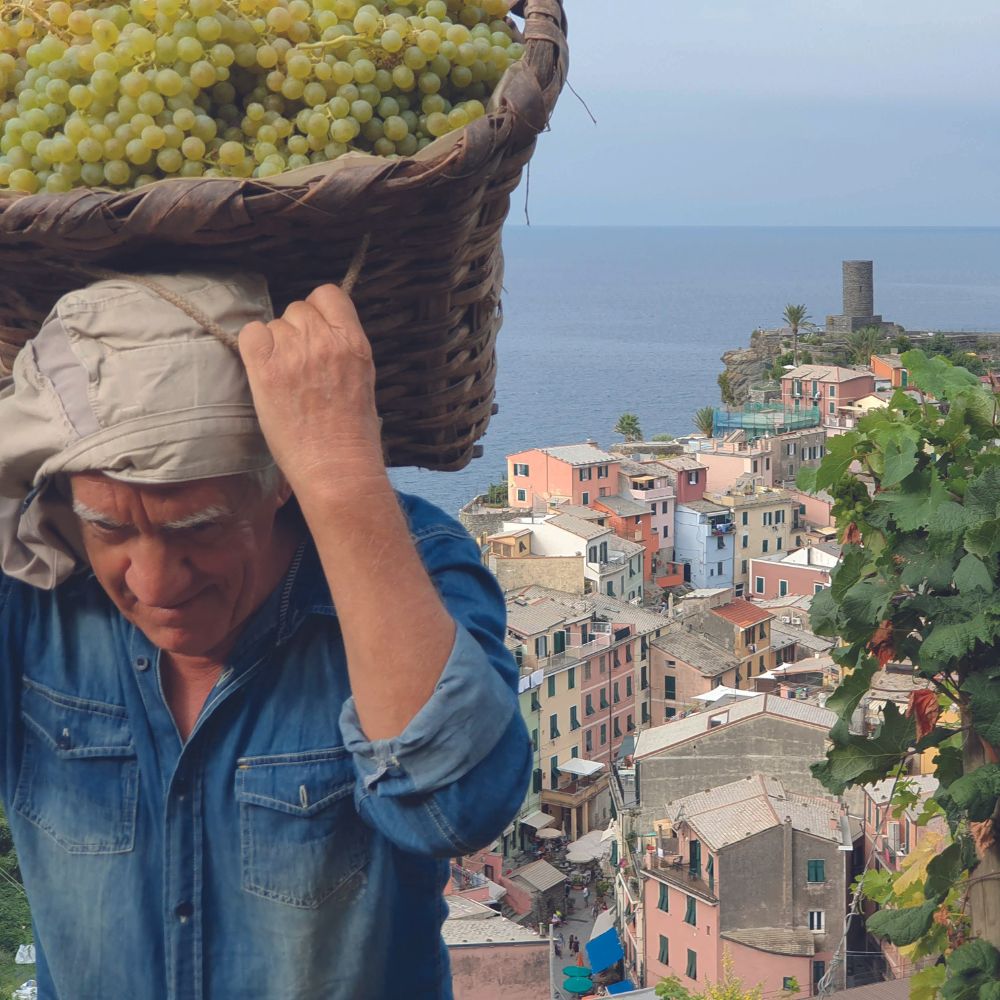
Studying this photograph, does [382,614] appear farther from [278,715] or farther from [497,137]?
[497,137]

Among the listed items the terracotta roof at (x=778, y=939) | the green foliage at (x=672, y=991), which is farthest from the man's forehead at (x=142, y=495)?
the terracotta roof at (x=778, y=939)

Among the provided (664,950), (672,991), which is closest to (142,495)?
(672,991)

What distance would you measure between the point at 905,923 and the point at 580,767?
19.6 meters

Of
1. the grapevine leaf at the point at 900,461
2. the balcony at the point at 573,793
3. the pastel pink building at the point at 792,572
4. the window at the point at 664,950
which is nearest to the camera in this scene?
the grapevine leaf at the point at 900,461

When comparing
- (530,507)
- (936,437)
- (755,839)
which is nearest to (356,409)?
(936,437)

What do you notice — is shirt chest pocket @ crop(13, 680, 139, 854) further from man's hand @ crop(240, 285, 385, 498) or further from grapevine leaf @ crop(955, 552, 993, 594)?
grapevine leaf @ crop(955, 552, 993, 594)

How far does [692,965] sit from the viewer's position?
15.9 m

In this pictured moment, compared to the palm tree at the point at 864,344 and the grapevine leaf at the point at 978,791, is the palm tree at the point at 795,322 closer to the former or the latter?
the palm tree at the point at 864,344

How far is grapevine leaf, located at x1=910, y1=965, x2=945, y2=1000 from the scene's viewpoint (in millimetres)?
3131

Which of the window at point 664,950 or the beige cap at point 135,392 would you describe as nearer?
the beige cap at point 135,392

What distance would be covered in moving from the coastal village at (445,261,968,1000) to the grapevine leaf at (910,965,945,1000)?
0.43m

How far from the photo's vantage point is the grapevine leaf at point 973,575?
271 centimetres

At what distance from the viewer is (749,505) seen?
1200 inches

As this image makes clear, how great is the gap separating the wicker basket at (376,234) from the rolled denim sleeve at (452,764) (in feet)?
0.91
